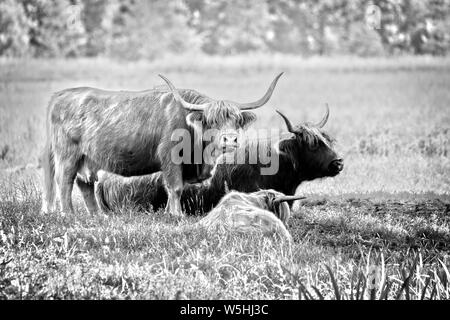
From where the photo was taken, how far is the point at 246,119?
244 inches

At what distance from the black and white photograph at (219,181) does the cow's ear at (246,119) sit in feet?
0.05

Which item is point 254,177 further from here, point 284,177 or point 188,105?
point 188,105

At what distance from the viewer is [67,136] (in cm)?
636

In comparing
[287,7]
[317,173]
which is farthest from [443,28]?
[287,7]

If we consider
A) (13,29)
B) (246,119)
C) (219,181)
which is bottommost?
(219,181)

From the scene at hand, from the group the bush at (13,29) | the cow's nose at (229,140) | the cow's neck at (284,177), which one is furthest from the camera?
the bush at (13,29)

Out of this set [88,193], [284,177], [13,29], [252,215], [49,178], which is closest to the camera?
[252,215]

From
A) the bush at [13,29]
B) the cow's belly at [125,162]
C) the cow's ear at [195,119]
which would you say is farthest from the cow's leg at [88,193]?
the bush at [13,29]

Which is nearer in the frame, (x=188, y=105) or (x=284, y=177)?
(x=188, y=105)

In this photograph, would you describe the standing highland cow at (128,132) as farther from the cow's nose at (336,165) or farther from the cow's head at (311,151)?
the cow's nose at (336,165)

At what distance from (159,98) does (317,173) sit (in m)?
1.50

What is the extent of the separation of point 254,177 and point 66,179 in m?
1.56

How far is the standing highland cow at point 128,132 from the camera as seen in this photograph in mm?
6117

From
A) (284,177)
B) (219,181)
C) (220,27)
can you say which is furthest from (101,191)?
(220,27)
